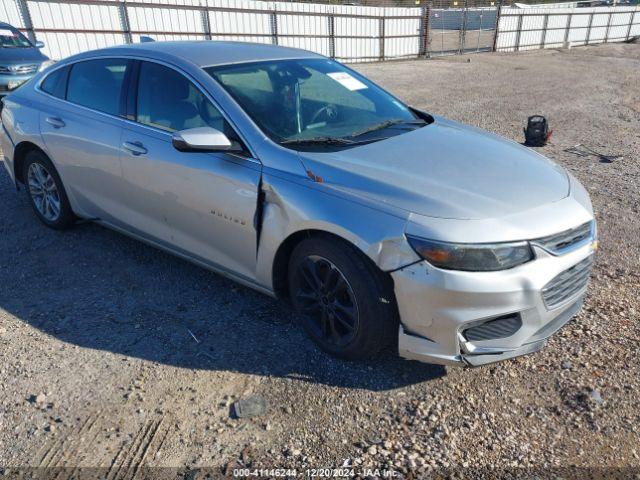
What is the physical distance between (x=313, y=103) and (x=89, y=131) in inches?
68.5

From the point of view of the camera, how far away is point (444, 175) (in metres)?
2.85

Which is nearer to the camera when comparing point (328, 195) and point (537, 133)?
point (328, 195)

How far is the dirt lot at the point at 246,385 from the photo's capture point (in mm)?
2434

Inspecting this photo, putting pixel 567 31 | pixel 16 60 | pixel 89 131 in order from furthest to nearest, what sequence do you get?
1. pixel 567 31
2. pixel 16 60
3. pixel 89 131

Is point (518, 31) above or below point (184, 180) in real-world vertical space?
below

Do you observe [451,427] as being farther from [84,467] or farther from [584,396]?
[84,467]

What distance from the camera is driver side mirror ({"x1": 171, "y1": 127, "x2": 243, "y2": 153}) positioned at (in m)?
2.99

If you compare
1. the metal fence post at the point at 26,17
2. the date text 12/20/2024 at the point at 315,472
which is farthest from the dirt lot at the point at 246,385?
the metal fence post at the point at 26,17

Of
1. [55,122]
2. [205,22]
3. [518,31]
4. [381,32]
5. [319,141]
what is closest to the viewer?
[319,141]

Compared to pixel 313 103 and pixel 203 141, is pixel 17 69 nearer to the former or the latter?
pixel 313 103

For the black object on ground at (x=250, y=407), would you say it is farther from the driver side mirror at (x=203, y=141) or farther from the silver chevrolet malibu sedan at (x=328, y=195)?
the driver side mirror at (x=203, y=141)

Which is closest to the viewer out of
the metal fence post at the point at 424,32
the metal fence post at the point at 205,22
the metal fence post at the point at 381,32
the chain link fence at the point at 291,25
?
the chain link fence at the point at 291,25

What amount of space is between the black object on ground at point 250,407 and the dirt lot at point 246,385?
4 cm

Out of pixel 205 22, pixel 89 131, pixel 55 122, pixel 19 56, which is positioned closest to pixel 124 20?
pixel 205 22
